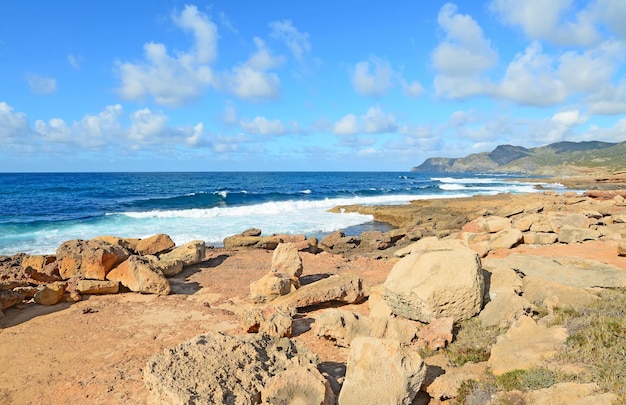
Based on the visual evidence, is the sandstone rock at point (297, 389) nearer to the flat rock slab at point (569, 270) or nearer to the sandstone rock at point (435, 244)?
the sandstone rock at point (435, 244)

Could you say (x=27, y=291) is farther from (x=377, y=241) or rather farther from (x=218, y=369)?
(x=377, y=241)

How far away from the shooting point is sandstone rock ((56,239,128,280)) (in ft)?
39.5

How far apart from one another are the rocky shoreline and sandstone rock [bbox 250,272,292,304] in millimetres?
37

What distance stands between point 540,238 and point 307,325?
35.1 ft

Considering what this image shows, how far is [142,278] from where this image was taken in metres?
11.3

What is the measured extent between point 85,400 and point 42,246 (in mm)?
18598

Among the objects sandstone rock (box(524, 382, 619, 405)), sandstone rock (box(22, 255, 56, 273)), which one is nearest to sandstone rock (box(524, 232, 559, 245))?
sandstone rock (box(524, 382, 619, 405))

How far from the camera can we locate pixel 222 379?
4938 millimetres

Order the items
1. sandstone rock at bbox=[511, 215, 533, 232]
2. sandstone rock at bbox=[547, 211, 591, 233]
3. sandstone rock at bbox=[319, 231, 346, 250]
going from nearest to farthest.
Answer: sandstone rock at bbox=[547, 211, 591, 233] < sandstone rock at bbox=[511, 215, 533, 232] < sandstone rock at bbox=[319, 231, 346, 250]

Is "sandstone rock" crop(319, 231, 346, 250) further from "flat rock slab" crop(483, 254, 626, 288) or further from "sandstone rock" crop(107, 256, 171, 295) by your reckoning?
"flat rock slab" crop(483, 254, 626, 288)

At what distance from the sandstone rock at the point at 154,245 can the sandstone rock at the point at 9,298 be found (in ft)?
16.8

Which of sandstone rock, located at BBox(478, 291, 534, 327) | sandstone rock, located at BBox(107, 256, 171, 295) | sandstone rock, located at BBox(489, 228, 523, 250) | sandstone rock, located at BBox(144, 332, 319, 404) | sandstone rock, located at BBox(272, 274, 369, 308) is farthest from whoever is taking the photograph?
sandstone rock, located at BBox(489, 228, 523, 250)

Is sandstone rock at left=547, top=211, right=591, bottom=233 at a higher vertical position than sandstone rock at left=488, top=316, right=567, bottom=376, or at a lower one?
higher

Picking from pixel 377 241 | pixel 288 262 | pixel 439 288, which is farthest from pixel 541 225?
pixel 288 262
